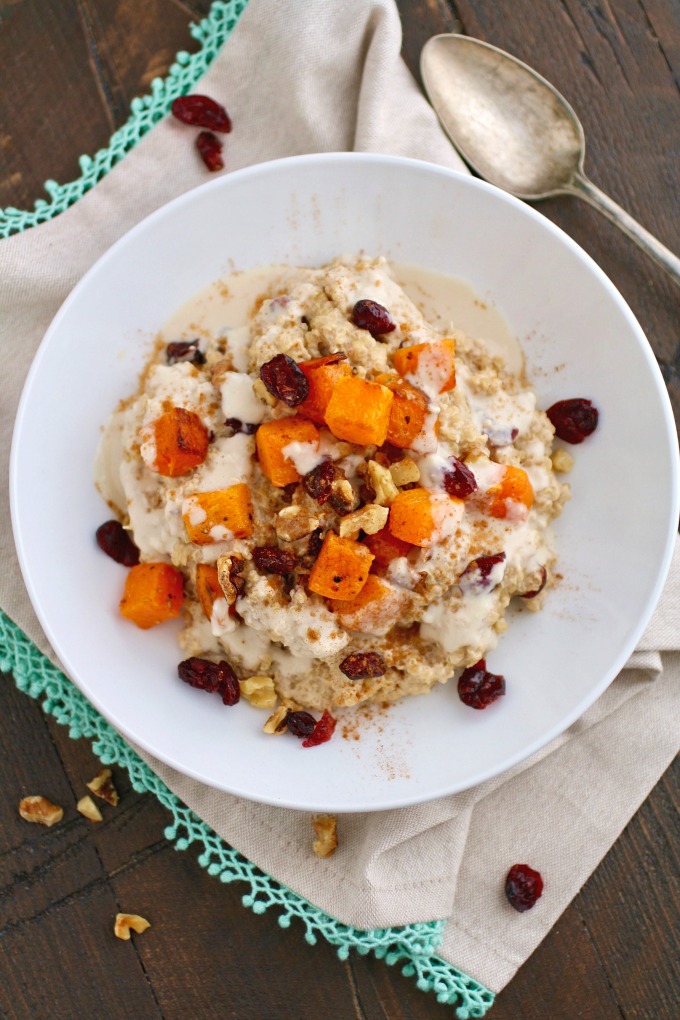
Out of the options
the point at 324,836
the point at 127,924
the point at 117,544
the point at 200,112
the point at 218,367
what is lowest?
the point at 127,924

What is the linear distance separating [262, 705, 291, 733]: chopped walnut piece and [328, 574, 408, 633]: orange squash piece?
1.45 ft

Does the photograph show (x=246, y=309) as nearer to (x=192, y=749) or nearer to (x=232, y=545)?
(x=232, y=545)

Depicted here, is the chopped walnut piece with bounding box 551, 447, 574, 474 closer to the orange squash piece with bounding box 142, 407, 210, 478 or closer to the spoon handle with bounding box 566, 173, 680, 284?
the spoon handle with bounding box 566, 173, 680, 284

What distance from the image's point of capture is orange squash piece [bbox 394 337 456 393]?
2.54m

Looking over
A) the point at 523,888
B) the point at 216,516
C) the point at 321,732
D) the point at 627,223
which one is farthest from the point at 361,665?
the point at 627,223

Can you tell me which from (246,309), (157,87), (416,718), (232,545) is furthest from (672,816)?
(157,87)

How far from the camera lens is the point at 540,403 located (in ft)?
9.48

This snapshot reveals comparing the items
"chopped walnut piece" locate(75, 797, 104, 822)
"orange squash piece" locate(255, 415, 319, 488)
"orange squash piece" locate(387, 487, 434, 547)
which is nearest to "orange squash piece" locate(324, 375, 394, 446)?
"orange squash piece" locate(255, 415, 319, 488)

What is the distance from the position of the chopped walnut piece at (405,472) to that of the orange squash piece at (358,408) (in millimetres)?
151

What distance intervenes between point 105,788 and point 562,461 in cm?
219

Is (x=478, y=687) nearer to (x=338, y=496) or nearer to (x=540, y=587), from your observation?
(x=540, y=587)

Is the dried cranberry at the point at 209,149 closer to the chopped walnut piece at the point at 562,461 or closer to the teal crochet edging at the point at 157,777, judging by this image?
the teal crochet edging at the point at 157,777

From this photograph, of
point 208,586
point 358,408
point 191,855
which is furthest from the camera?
point 191,855


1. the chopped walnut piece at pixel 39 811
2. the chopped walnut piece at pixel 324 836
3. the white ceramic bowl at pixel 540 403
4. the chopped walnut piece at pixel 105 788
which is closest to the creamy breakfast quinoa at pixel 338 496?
the white ceramic bowl at pixel 540 403
